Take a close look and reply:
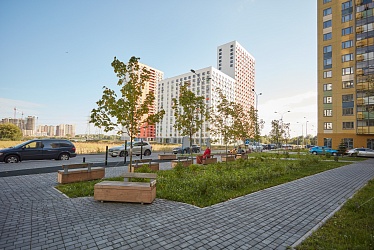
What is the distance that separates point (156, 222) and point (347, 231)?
415 cm

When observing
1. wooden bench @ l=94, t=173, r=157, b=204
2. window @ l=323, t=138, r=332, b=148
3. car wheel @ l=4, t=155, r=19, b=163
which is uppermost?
window @ l=323, t=138, r=332, b=148

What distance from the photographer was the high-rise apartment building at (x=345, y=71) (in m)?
38.4

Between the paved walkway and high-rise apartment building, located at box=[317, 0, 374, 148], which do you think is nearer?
the paved walkway

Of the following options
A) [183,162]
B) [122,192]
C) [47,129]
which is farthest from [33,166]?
[47,129]

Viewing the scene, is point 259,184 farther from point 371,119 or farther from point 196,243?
point 371,119

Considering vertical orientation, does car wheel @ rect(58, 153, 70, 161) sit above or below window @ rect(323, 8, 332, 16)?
below

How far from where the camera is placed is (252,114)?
27484mm

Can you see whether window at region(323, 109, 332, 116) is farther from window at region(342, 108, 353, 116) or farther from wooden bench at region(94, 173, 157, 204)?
wooden bench at region(94, 173, 157, 204)

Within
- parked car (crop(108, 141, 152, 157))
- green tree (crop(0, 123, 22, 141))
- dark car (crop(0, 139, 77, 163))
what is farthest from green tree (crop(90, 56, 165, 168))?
green tree (crop(0, 123, 22, 141))

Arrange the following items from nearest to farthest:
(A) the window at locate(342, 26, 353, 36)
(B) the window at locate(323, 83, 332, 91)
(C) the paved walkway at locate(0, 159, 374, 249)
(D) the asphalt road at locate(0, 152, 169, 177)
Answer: (C) the paved walkway at locate(0, 159, 374, 249)
(D) the asphalt road at locate(0, 152, 169, 177)
(A) the window at locate(342, 26, 353, 36)
(B) the window at locate(323, 83, 332, 91)

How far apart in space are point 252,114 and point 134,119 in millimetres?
21576

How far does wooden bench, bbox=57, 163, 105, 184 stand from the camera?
8.84m

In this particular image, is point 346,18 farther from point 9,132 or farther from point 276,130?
point 9,132

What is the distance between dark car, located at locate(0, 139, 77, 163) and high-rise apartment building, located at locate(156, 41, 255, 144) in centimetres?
7996
